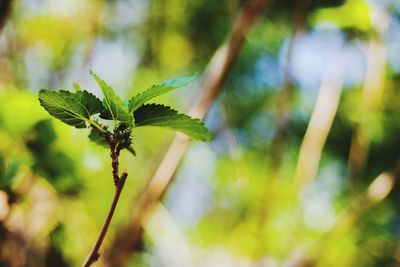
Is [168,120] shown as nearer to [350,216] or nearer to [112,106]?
[112,106]

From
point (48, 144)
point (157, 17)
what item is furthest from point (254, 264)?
point (157, 17)

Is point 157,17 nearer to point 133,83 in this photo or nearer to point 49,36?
point 133,83

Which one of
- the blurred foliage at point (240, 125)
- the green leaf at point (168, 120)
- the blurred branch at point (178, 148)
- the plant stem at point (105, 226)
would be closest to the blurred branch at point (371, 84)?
the blurred foliage at point (240, 125)

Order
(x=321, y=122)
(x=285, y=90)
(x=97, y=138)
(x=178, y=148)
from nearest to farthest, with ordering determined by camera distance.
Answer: (x=97, y=138)
(x=178, y=148)
(x=285, y=90)
(x=321, y=122)

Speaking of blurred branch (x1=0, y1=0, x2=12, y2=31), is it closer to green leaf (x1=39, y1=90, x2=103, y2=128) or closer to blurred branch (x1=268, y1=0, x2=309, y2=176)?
green leaf (x1=39, y1=90, x2=103, y2=128)

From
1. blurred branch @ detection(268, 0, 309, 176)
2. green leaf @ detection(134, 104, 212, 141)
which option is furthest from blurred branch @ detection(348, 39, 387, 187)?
green leaf @ detection(134, 104, 212, 141)

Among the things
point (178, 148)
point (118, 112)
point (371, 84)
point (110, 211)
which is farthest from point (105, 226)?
point (371, 84)
